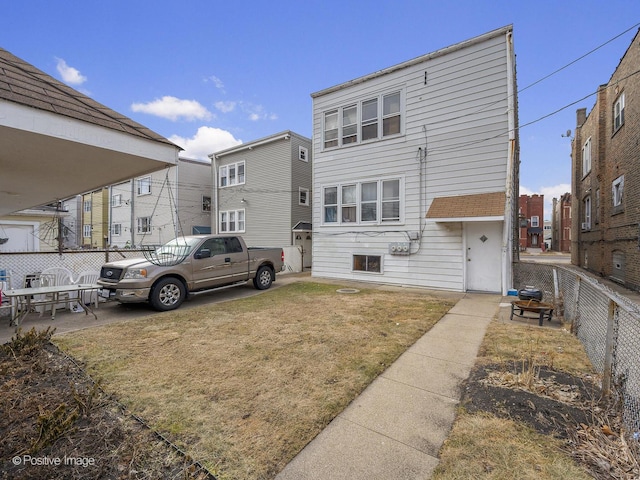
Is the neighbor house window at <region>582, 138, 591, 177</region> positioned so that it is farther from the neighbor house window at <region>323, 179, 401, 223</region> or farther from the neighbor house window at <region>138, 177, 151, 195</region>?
the neighbor house window at <region>138, 177, 151, 195</region>

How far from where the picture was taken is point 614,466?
6.59ft

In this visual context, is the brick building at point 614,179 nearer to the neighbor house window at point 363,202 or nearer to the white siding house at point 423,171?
the white siding house at point 423,171

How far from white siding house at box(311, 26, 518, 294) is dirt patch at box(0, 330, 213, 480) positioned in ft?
27.1

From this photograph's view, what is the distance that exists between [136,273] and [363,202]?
293 inches

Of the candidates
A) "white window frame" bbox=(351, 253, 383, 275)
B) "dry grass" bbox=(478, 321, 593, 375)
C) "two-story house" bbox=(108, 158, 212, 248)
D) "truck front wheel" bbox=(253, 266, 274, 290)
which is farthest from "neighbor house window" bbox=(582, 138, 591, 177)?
"two-story house" bbox=(108, 158, 212, 248)

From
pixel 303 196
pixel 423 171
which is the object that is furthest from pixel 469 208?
pixel 303 196

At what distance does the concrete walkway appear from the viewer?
2.11 m

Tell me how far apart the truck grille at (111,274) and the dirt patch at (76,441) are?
3.82 metres

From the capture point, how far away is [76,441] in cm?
233

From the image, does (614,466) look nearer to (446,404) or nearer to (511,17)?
(446,404)

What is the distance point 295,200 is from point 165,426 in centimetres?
1451

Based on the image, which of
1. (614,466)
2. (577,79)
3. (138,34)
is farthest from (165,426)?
(577,79)

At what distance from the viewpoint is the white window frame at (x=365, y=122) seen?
1023cm

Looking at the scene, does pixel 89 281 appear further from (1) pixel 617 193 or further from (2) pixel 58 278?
(1) pixel 617 193
